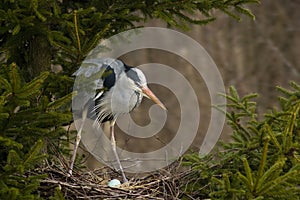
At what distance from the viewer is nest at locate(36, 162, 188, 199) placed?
9.35 ft

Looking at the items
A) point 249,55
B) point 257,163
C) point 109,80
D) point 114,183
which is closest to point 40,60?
point 109,80

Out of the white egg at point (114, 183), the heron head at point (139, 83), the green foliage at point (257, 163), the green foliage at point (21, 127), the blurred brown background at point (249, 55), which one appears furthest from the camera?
the blurred brown background at point (249, 55)

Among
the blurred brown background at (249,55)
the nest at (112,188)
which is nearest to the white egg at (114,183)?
the nest at (112,188)

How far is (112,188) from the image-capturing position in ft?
9.90

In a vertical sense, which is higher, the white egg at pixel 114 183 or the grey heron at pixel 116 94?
the grey heron at pixel 116 94

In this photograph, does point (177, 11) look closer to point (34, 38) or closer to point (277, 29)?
point (34, 38)

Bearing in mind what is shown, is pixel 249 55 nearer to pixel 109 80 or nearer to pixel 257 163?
pixel 109 80

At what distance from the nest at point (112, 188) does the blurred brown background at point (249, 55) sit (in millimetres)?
4595

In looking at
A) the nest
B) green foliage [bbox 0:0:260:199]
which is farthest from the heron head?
the nest

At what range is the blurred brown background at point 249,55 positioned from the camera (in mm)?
7977

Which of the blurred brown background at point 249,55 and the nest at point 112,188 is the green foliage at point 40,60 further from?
the blurred brown background at point 249,55

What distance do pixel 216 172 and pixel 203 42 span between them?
5.09 metres

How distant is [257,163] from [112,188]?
2.01 feet

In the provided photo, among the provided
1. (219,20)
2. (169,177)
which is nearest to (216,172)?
(169,177)
